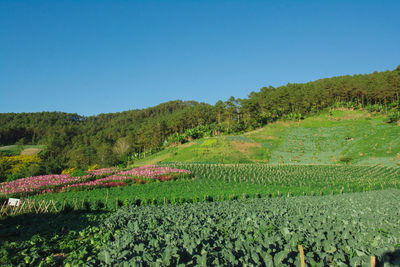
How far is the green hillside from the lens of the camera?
45.7 meters

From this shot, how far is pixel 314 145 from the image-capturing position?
56969 mm

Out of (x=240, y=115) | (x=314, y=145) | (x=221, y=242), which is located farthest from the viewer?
(x=240, y=115)

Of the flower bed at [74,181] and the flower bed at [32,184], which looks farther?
the flower bed at [74,181]

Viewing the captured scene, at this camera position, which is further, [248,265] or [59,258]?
[59,258]

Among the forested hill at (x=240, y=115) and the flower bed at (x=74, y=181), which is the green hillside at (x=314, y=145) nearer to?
the forested hill at (x=240, y=115)

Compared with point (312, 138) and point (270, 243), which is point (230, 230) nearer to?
point (270, 243)

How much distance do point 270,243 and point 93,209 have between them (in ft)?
43.1

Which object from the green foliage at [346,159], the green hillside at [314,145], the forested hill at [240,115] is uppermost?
the forested hill at [240,115]

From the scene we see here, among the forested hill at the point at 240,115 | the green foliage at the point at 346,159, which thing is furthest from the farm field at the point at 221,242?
the forested hill at the point at 240,115

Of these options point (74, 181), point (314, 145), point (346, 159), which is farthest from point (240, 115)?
point (74, 181)

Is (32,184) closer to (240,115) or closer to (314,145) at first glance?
(314,145)

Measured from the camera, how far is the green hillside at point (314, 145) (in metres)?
45.7

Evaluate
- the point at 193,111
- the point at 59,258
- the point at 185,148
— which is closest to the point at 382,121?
the point at 185,148

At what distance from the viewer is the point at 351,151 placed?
4859 cm
